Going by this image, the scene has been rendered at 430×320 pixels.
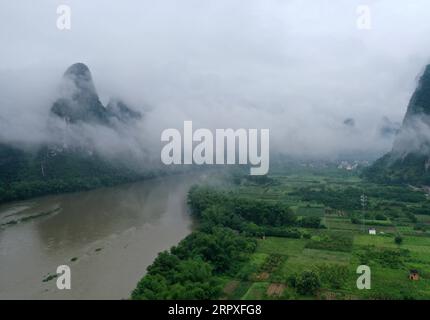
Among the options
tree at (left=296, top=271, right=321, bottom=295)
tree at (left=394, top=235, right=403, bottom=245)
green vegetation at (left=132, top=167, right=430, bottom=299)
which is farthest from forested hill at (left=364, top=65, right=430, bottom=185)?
tree at (left=296, top=271, right=321, bottom=295)

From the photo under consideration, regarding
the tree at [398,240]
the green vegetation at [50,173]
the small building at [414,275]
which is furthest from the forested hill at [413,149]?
the green vegetation at [50,173]

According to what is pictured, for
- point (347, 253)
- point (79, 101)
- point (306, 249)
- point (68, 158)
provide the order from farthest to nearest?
1. point (79, 101)
2. point (68, 158)
3. point (306, 249)
4. point (347, 253)

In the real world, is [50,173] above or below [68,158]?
below

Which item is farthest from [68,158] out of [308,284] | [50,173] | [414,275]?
[414,275]

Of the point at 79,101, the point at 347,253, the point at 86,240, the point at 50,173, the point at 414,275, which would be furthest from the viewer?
the point at 79,101

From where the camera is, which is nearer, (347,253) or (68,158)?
(347,253)

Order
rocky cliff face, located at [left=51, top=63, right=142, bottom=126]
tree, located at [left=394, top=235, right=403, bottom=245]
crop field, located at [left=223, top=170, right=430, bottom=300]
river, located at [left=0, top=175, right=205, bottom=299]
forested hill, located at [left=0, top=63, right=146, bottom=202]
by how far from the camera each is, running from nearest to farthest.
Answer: crop field, located at [left=223, top=170, right=430, bottom=300]
river, located at [left=0, top=175, right=205, bottom=299]
tree, located at [left=394, top=235, right=403, bottom=245]
forested hill, located at [left=0, top=63, right=146, bottom=202]
rocky cliff face, located at [left=51, top=63, right=142, bottom=126]

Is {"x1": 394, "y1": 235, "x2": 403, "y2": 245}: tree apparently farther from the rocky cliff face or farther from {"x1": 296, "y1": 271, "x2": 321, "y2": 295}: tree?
the rocky cliff face

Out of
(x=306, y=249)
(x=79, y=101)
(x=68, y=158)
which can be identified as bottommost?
(x=306, y=249)

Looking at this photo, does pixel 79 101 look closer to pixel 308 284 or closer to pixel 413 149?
pixel 413 149
